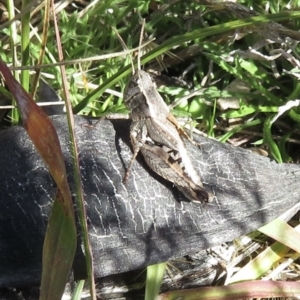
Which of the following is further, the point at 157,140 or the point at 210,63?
the point at 210,63

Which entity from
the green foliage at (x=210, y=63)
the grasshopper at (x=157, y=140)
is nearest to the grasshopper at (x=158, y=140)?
the grasshopper at (x=157, y=140)

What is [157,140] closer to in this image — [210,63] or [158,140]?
[158,140]

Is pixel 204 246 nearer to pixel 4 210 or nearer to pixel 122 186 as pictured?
pixel 122 186

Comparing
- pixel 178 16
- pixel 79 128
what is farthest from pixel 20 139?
pixel 178 16

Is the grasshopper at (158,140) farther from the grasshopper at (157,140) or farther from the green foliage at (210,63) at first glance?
the green foliage at (210,63)

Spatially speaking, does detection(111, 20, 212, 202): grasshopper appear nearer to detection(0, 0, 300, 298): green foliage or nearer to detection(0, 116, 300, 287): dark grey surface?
detection(0, 116, 300, 287): dark grey surface

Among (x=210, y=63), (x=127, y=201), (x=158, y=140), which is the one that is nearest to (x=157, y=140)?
(x=158, y=140)

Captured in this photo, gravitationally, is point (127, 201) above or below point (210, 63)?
below

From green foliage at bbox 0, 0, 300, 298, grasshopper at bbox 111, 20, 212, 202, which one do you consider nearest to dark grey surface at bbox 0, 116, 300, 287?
grasshopper at bbox 111, 20, 212, 202
